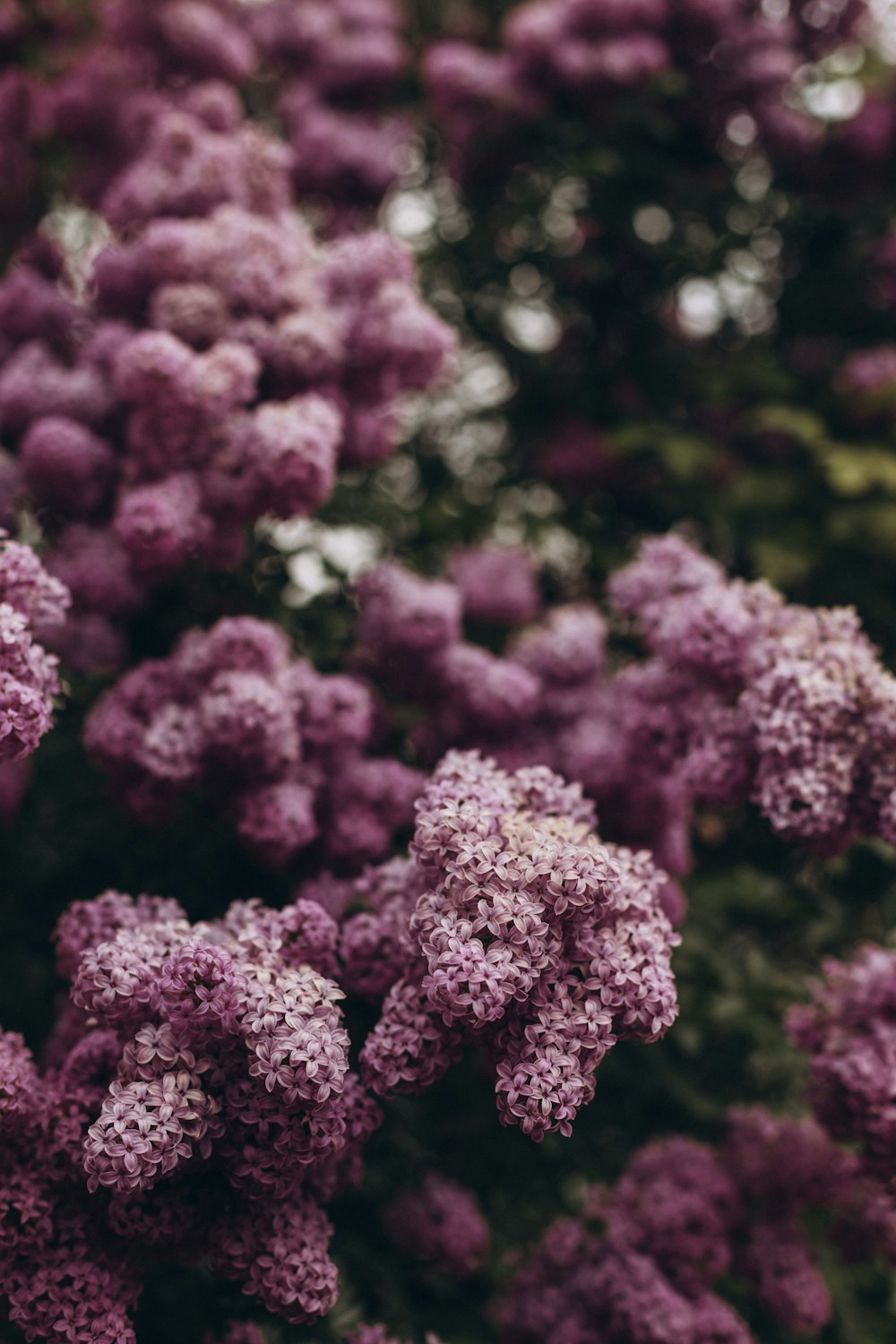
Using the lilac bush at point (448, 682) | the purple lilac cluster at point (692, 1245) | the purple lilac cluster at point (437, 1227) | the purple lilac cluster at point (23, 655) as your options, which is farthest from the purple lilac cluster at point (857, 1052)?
the purple lilac cluster at point (23, 655)

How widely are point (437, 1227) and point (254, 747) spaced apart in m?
1.27

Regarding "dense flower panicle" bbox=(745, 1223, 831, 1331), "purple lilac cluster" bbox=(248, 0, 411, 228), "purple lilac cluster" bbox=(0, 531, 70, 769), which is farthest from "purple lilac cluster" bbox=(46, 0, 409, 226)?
"dense flower panicle" bbox=(745, 1223, 831, 1331)

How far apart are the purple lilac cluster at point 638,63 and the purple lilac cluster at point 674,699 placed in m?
2.20

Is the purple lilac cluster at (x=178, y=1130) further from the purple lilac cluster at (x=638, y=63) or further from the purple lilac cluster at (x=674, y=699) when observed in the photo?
the purple lilac cluster at (x=638, y=63)

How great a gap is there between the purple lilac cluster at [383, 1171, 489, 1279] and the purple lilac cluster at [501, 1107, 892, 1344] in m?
0.21

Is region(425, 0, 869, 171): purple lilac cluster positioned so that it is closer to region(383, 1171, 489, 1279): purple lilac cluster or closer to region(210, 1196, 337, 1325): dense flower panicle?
region(383, 1171, 489, 1279): purple lilac cluster

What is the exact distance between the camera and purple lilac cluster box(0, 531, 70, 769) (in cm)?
223

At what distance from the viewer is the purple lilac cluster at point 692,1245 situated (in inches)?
109

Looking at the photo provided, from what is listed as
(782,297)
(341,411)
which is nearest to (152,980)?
(341,411)

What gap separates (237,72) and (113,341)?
152cm

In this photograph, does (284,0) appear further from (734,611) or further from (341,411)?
(734,611)

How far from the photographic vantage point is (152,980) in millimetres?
2164

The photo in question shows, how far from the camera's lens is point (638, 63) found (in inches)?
Result: 168

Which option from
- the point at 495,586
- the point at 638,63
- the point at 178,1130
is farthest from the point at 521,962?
the point at 638,63
